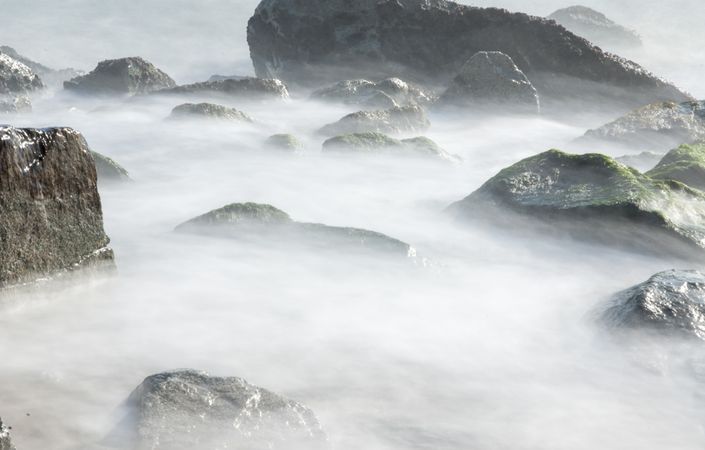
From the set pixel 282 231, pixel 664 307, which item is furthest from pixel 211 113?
pixel 664 307

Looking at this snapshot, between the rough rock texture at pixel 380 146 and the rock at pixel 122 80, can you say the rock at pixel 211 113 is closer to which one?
the rough rock texture at pixel 380 146

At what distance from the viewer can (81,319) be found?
4965 millimetres

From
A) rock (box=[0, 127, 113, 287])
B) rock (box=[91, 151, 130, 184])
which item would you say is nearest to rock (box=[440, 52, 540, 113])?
rock (box=[91, 151, 130, 184])

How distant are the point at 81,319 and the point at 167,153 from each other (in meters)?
6.68

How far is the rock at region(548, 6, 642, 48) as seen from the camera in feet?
115

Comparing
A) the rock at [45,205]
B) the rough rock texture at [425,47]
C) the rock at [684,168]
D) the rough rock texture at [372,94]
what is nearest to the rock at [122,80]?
the rough rock texture at [425,47]

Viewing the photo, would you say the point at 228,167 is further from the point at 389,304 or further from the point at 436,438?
the point at 436,438

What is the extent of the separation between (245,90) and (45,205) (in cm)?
1105

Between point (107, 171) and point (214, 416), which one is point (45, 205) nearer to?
point (214, 416)

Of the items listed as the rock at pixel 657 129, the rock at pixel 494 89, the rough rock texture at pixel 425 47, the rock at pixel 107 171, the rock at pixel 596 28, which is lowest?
the rock at pixel 107 171

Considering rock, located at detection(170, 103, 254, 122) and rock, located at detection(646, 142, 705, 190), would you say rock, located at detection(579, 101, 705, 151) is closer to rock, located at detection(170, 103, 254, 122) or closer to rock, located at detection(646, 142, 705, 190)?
rock, located at detection(646, 142, 705, 190)

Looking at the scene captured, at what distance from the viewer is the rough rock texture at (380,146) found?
35.5ft

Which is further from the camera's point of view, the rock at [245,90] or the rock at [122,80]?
the rock at [122,80]

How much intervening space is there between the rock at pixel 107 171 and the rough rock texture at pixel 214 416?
539 centimetres
